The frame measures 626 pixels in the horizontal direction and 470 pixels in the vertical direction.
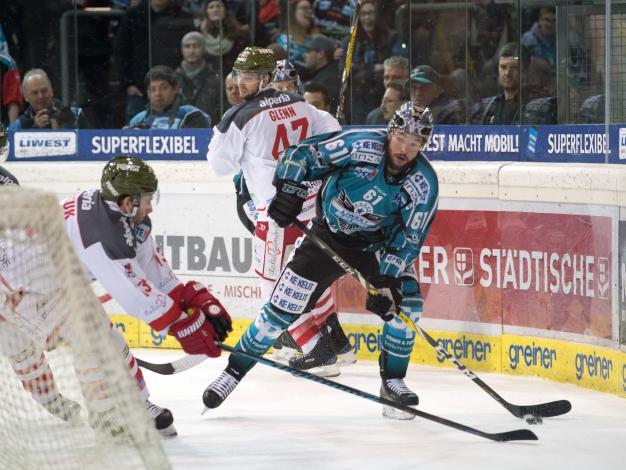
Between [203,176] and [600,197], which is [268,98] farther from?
[600,197]

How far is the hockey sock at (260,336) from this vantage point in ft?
17.1

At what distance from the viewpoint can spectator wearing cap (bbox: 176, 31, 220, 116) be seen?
23.6 ft

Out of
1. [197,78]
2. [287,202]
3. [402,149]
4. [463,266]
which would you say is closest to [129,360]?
[287,202]

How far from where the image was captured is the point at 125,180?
4.59 meters

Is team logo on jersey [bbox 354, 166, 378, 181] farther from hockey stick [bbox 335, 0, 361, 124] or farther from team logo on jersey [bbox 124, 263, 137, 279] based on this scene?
hockey stick [bbox 335, 0, 361, 124]

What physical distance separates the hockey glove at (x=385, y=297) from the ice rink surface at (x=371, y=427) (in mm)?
423

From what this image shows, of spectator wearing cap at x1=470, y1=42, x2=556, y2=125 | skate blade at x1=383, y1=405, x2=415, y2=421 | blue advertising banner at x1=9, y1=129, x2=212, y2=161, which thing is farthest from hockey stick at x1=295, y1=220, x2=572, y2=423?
blue advertising banner at x1=9, y1=129, x2=212, y2=161

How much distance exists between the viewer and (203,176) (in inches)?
270

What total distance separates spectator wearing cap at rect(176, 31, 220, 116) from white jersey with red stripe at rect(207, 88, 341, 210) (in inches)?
46.7

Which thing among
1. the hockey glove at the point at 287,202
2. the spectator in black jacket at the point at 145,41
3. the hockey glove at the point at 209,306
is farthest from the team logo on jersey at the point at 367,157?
the spectator in black jacket at the point at 145,41

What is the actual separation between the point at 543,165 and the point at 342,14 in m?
1.51

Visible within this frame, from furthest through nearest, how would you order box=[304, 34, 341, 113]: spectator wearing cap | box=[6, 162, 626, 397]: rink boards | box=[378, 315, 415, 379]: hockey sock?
box=[304, 34, 341, 113]: spectator wearing cap
box=[6, 162, 626, 397]: rink boards
box=[378, 315, 415, 379]: hockey sock

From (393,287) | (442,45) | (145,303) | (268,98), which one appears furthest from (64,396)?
(442,45)

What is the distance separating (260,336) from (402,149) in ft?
2.95
